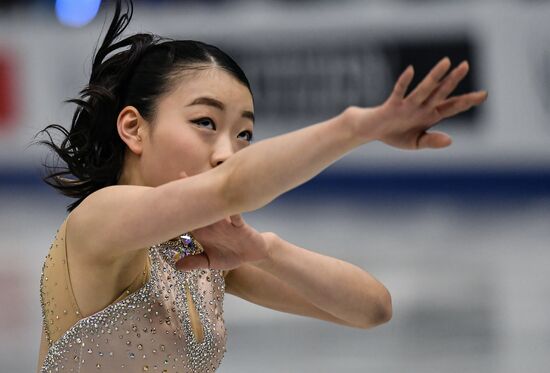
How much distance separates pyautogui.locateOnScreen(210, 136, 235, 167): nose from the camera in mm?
1612

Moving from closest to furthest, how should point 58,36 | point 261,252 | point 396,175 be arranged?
point 261,252 < point 396,175 < point 58,36

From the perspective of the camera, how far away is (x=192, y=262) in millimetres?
1564

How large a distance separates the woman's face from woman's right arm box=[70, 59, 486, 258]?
0.50 ft

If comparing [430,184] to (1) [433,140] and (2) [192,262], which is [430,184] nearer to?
(2) [192,262]

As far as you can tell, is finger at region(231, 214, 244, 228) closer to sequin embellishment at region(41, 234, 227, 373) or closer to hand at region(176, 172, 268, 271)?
hand at region(176, 172, 268, 271)

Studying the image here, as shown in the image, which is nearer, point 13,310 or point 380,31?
point 13,310

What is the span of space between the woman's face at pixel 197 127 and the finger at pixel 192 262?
150 millimetres

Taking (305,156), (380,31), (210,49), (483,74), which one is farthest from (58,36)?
(305,156)

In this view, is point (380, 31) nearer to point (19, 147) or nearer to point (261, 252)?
point (19, 147)

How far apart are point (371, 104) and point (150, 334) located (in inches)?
214

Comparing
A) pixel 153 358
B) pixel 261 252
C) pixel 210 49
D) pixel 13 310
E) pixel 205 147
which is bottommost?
pixel 13 310

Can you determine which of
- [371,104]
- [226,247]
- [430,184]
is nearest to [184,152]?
[226,247]

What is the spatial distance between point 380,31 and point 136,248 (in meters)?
5.78

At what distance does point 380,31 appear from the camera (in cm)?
702
